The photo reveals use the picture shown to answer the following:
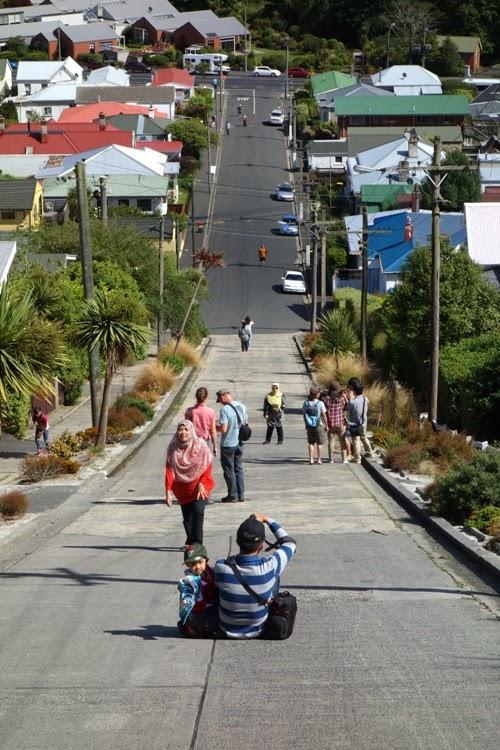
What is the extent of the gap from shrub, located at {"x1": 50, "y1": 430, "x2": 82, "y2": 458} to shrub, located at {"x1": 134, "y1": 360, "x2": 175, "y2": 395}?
532 inches

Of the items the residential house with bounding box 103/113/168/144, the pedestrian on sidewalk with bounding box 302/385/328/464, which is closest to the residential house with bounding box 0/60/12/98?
the residential house with bounding box 103/113/168/144

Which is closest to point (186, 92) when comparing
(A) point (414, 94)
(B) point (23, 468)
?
(A) point (414, 94)

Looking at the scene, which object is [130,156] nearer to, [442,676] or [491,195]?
[491,195]

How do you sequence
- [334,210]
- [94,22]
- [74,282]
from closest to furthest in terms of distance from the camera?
[74,282]
[334,210]
[94,22]

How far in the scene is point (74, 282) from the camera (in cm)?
4406

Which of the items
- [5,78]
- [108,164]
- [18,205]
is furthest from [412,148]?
[5,78]

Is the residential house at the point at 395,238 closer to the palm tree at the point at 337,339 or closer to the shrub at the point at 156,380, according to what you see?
the palm tree at the point at 337,339

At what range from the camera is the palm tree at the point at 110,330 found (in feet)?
91.8

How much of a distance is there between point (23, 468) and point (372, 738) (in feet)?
56.1

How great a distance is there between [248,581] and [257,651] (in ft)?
1.66

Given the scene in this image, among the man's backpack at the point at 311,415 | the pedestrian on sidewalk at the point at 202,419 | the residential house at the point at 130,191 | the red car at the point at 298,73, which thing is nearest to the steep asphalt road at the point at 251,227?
the residential house at the point at 130,191

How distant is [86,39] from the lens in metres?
158

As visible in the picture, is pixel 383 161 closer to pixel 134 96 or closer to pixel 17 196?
pixel 17 196

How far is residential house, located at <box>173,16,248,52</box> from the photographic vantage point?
160 m
